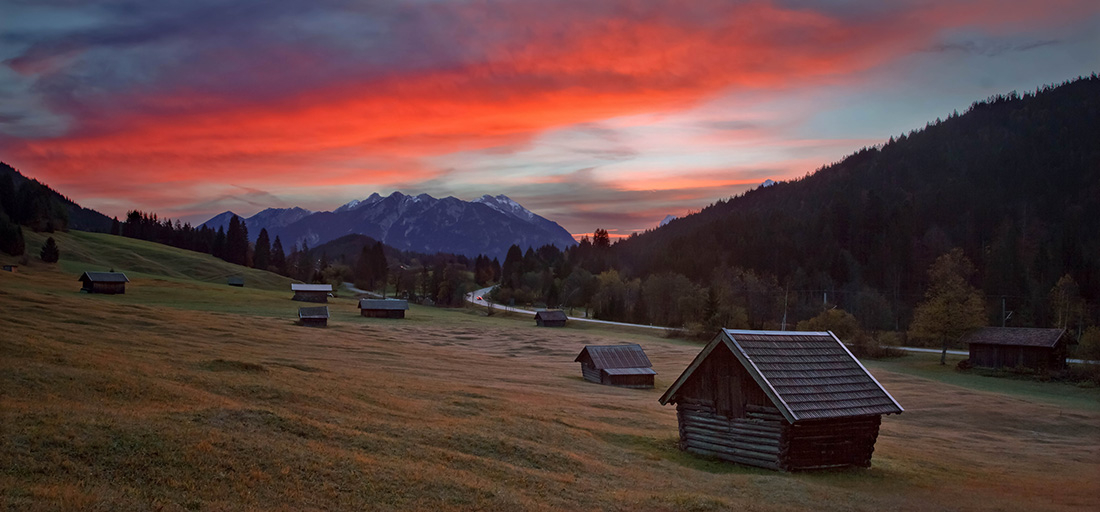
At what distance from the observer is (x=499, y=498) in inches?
635

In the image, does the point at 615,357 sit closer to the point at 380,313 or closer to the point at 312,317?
the point at 312,317

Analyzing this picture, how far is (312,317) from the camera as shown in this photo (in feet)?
272

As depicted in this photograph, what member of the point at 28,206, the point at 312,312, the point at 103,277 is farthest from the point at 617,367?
the point at 28,206

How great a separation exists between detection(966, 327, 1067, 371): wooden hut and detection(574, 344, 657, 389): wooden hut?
42.6m

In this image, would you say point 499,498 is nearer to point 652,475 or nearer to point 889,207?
point 652,475

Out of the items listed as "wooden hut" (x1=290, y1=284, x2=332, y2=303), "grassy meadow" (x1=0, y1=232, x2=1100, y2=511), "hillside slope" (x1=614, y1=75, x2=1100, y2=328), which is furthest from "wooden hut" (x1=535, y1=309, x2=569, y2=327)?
"grassy meadow" (x1=0, y1=232, x2=1100, y2=511)

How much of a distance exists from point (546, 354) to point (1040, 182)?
180785 millimetres

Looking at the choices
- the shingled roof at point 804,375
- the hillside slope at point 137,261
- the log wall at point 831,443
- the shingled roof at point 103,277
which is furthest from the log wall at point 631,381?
the hillside slope at point 137,261

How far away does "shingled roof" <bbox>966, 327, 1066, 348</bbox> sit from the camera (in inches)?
2603

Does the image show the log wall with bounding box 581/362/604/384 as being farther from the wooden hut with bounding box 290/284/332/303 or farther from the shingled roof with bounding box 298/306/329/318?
the wooden hut with bounding box 290/284/332/303

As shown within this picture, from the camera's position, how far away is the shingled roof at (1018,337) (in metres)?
66.1

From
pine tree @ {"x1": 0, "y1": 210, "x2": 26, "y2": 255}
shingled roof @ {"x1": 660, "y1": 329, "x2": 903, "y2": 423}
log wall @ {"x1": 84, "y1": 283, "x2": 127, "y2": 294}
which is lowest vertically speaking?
log wall @ {"x1": 84, "y1": 283, "x2": 127, "y2": 294}

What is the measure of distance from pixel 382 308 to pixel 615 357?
68.5 m

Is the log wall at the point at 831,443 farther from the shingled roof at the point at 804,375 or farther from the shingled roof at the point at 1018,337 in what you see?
the shingled roof at the point at 1018,337
